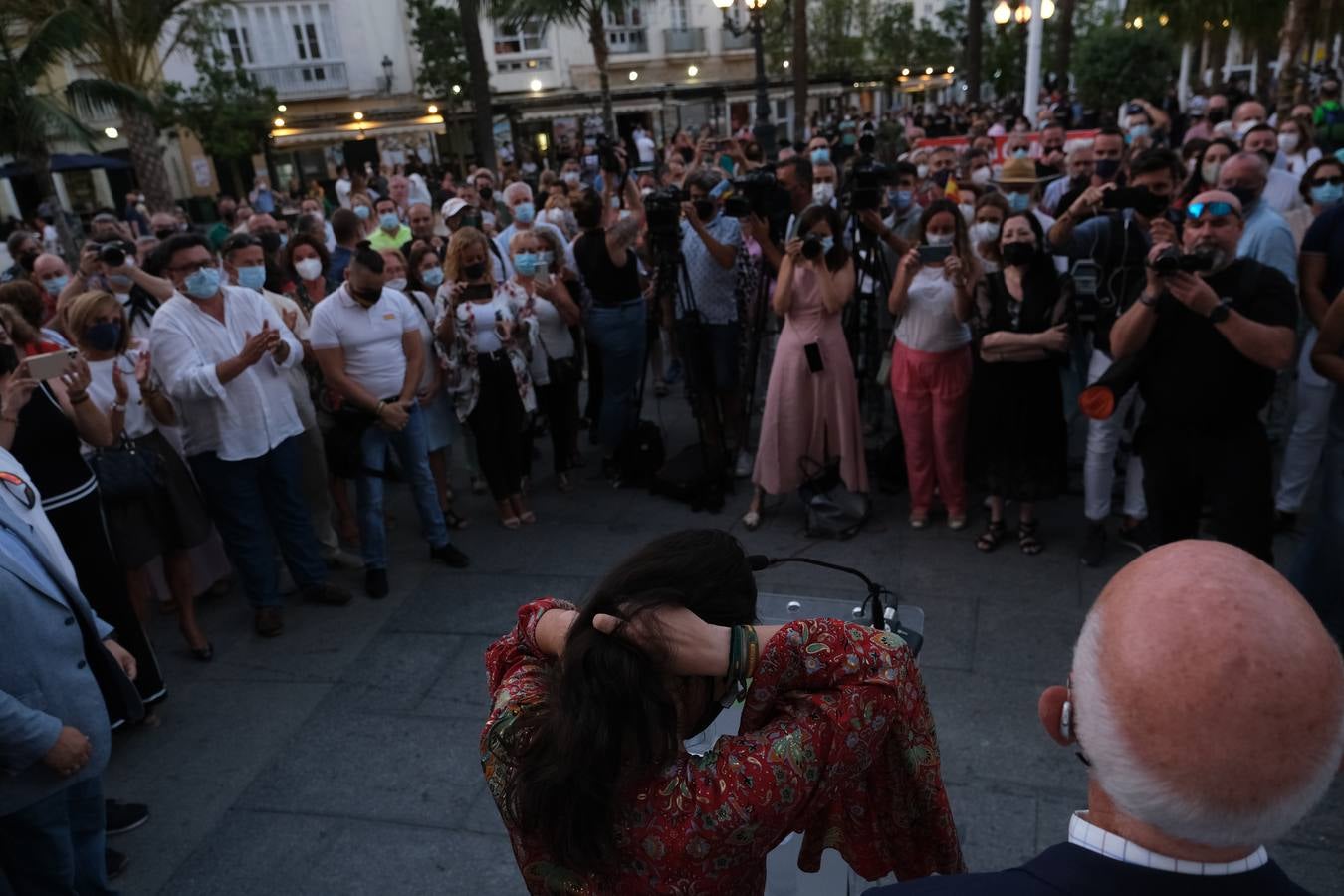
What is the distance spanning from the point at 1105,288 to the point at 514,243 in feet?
10.4

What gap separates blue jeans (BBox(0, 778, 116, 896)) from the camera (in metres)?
2.22

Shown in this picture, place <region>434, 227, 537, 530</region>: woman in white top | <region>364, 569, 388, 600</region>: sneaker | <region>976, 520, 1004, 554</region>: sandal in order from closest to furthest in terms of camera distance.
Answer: <region>976, 520, 1004, 554</region>: sandal < <region>364, 569, 388, 600</region>: sneaker < <region>434, 227, 537, 530</region>: woman in white top

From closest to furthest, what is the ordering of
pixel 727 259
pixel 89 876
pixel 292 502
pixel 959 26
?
pixel 89 876 < pixel 292 502 < pixel 727 259 < pixel 959 26

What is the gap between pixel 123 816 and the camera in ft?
10.4

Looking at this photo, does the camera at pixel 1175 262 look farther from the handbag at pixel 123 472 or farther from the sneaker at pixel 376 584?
the handbag at pixel 123 472

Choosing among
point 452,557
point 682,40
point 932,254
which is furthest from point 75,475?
point 682,40

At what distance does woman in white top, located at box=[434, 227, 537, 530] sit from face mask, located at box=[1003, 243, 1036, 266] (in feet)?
8.19

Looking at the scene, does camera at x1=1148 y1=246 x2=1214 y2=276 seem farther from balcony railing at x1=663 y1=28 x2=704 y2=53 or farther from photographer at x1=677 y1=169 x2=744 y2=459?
balcony railing at x1=663 y1=28 x2=704 y2=53

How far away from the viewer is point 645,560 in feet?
4.54

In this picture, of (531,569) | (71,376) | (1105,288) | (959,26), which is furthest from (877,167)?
(959,26)

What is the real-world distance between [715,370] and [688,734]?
4214 millimetres

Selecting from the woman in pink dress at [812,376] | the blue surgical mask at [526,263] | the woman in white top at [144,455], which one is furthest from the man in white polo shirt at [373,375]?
the woman in pink dress at [812,376]

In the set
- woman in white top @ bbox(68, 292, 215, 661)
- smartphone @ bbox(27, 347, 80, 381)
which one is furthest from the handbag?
smartphone @ bbox(27, 347, 80, 381)

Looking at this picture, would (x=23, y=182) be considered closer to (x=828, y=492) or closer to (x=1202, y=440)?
(x=828, y=492)
